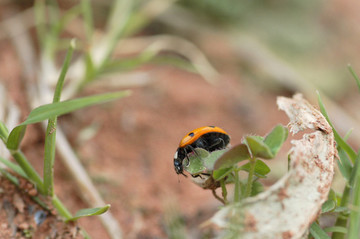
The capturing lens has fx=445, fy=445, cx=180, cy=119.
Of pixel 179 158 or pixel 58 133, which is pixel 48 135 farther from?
pixel 58 133

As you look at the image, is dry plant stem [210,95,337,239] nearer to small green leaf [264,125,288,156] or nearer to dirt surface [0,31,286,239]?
small green leaf [264,125,288,156]

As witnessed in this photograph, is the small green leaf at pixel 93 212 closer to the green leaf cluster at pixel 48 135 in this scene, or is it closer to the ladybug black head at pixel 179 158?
the green leaf cluster at pixel 48 135

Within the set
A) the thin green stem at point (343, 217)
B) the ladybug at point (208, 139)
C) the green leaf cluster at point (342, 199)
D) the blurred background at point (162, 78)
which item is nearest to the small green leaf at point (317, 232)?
the green leaf cluster at point (342, 199)

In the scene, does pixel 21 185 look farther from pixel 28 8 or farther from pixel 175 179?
pixel 28 8

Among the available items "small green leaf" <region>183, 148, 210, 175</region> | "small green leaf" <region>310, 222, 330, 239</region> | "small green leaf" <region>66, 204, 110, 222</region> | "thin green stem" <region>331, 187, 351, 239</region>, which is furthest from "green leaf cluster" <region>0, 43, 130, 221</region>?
"thin green stem" <region>331, 187, 351, 239</region>

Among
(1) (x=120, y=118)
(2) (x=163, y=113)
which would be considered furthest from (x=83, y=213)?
(2) (x=163, y=113)

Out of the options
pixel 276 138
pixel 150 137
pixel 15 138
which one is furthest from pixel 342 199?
pixel 150 137
